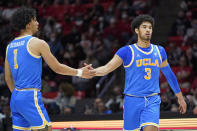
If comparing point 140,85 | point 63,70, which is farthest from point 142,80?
point 63,70

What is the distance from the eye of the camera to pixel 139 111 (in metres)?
5.57

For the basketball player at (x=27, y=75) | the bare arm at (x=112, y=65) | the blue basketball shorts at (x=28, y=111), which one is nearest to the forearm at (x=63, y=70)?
→ the basketball player at (x=27, y=75)

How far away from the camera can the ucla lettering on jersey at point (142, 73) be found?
5.62 metres

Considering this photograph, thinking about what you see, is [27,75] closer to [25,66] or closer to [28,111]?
[25,66]

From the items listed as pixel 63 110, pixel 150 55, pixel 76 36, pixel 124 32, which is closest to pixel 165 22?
pixel 124 32

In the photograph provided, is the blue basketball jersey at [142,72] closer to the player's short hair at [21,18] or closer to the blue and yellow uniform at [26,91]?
the blue and yellow uniform at [26,91]

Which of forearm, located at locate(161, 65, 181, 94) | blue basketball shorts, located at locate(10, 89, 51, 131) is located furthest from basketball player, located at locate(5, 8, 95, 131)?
forearm, located at locate(161, 65, 181, 94)

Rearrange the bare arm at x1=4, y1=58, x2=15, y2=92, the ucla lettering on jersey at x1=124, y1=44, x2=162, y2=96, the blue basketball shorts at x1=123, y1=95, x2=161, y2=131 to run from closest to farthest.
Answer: the bare arm at x1=4, y1=58, x2=15, y2=92 → the blue basketball shorts at x1=123, y1=95, x2=161, y2=131 → the ucla lettering on jersey at x1=124, y1=44, x2=162, y2=96

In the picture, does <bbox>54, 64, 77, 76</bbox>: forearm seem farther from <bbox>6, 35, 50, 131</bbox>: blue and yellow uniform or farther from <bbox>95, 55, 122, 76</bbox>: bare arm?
<bbox>95, 55, 122, 76</bbox>: bare arm

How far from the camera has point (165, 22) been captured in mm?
15531

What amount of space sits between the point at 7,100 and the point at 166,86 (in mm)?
4282

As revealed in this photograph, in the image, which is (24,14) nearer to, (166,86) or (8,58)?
(8,58)

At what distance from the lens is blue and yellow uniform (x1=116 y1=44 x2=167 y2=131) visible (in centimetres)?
556

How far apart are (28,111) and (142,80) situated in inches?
66.3
